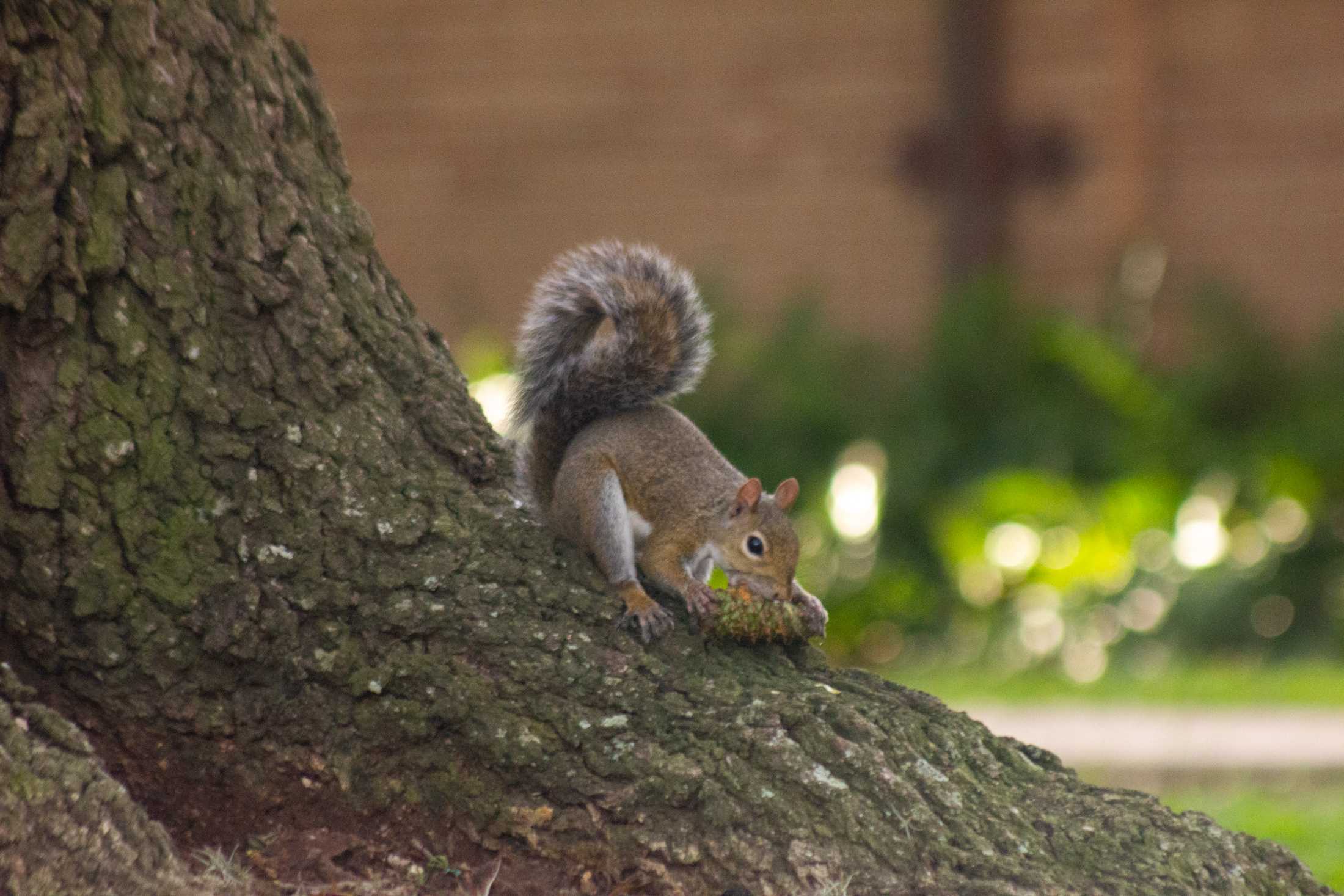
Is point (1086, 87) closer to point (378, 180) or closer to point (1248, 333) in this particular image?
point (1248, 333)

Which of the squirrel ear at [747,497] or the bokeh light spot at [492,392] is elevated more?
the bokeh light spot at [492,392]

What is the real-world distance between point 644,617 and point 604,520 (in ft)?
1.25

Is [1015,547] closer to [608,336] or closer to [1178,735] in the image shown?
[1178,735]

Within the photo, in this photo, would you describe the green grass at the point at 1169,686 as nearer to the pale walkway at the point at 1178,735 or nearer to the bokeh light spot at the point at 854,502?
the pale walkway at the point at 1178,735

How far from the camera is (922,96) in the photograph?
6.34m

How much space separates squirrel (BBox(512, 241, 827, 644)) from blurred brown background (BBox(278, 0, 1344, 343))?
369 cm

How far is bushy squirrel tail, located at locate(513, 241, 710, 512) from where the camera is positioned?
2.46 meters

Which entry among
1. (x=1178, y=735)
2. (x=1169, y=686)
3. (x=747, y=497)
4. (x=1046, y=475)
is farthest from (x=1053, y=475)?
(x=747, y=497)

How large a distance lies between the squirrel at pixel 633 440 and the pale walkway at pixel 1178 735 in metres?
1.14

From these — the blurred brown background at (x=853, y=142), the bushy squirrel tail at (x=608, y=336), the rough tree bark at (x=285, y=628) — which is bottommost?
the rough tree bark at (x=285, y=628)

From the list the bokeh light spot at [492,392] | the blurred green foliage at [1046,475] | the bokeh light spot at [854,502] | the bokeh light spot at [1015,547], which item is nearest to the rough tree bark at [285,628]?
the bokeh light spot at [492,392]

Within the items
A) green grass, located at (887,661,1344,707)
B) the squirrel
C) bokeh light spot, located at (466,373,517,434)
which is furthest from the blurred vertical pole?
the squirrel

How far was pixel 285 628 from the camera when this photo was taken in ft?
6.04

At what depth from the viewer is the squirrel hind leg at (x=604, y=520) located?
229 centimetres
